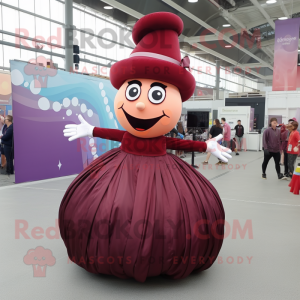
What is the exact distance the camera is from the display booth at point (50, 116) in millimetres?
5777

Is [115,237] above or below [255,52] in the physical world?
below

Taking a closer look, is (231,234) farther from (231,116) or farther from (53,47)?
(53,47)

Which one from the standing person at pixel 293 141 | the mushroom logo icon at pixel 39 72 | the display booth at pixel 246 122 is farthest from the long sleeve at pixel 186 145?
the display booth at pixel 246 122

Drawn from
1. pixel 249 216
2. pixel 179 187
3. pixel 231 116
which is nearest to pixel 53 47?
pixel 231 116

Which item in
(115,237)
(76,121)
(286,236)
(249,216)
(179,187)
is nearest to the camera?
(115,237)

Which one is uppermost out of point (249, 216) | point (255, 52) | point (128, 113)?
point (255, 52)

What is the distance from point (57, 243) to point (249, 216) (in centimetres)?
242

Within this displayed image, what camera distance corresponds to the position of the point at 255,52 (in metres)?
21.7

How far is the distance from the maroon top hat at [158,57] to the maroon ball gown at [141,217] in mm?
500

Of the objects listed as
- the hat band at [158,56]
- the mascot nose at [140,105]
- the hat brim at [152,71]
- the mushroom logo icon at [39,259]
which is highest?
the hat band at [158,56]

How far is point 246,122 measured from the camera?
15242mm

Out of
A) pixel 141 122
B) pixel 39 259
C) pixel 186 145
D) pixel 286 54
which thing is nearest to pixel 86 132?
pixel 141 122

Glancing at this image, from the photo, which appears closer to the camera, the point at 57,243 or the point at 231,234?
the point at 57,243

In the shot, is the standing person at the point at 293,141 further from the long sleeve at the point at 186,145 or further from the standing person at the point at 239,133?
the standing person at the point at 239,133
